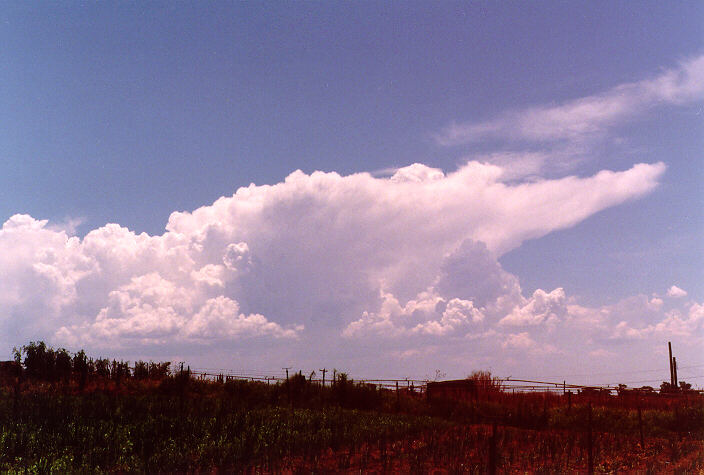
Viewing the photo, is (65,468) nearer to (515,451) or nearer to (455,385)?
(515,451)

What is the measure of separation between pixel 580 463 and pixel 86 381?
117 feet

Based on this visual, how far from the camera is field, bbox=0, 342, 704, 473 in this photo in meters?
18.9

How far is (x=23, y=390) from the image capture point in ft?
123

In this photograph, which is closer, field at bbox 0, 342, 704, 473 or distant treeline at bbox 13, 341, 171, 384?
field at bbox 0, 342, 704, 473

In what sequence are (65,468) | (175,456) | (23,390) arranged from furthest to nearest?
(23,390) → (175,456) → (65,468)

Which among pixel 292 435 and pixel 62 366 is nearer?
pixel 292 435

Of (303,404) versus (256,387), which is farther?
(256,387)

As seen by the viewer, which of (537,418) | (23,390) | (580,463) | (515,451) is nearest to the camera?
(580,463)

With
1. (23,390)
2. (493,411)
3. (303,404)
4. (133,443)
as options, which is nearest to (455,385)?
(493,411)

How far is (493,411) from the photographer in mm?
44594

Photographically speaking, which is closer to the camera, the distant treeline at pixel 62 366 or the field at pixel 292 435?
the field at pixel 292 435

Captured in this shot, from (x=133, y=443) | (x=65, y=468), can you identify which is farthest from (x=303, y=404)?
(x=65, y=468)

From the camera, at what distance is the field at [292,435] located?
62.1 ft

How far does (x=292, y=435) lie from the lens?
79.1ft
